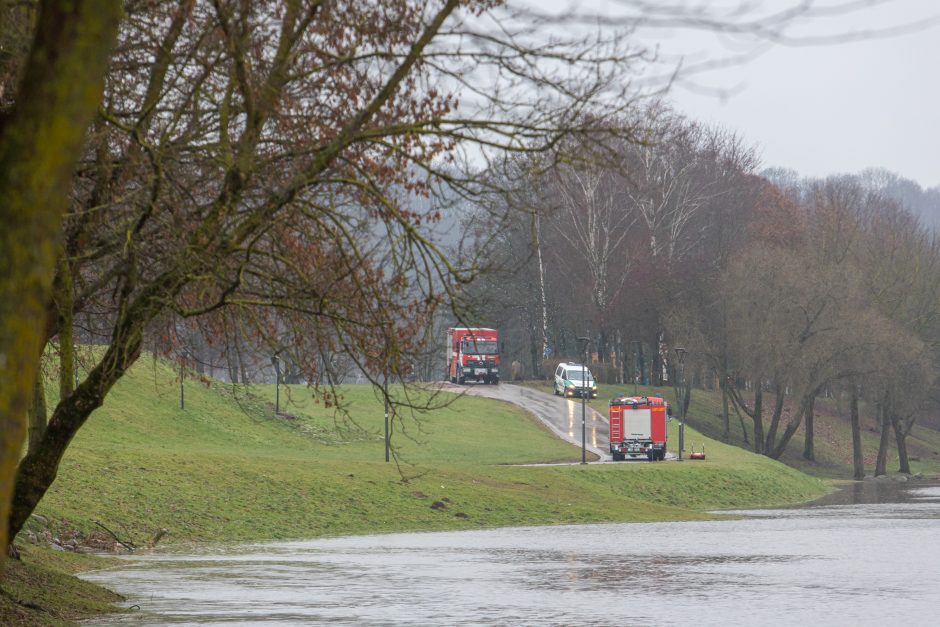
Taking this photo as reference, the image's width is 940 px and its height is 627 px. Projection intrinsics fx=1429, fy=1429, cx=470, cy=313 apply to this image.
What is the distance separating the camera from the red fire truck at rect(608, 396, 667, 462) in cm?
6234

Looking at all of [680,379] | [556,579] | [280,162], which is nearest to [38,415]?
[280,162]

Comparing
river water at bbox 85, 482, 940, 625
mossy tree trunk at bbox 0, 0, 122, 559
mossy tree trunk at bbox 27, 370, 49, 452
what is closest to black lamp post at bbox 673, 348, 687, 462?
river water at bbox 85, 482, 940, 625

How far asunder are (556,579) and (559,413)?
55.1m

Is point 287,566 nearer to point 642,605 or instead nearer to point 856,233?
point 642,605

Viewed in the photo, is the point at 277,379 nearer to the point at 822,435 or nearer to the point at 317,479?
the point at 317,479

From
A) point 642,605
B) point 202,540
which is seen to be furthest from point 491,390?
point 642,605

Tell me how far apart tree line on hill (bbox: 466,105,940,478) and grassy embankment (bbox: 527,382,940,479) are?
1243 millimetres

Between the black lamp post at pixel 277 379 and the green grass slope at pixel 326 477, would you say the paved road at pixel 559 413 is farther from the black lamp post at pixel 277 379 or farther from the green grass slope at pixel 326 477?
the black lamp post at pixel 277 379

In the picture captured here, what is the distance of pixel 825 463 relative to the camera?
86500mm

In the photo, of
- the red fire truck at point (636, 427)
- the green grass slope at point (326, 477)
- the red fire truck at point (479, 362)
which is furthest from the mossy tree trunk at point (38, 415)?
the red fire truck at point (479, 362)

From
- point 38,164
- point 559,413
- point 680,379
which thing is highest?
point 38,164

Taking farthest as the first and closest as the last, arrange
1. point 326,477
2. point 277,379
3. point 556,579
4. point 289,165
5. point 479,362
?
point 479,362
point 326,477
point 277,379
point 556,579
point 289,165

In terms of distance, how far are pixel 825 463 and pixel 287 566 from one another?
66.8 meters

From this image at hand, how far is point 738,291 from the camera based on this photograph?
77625 mm
